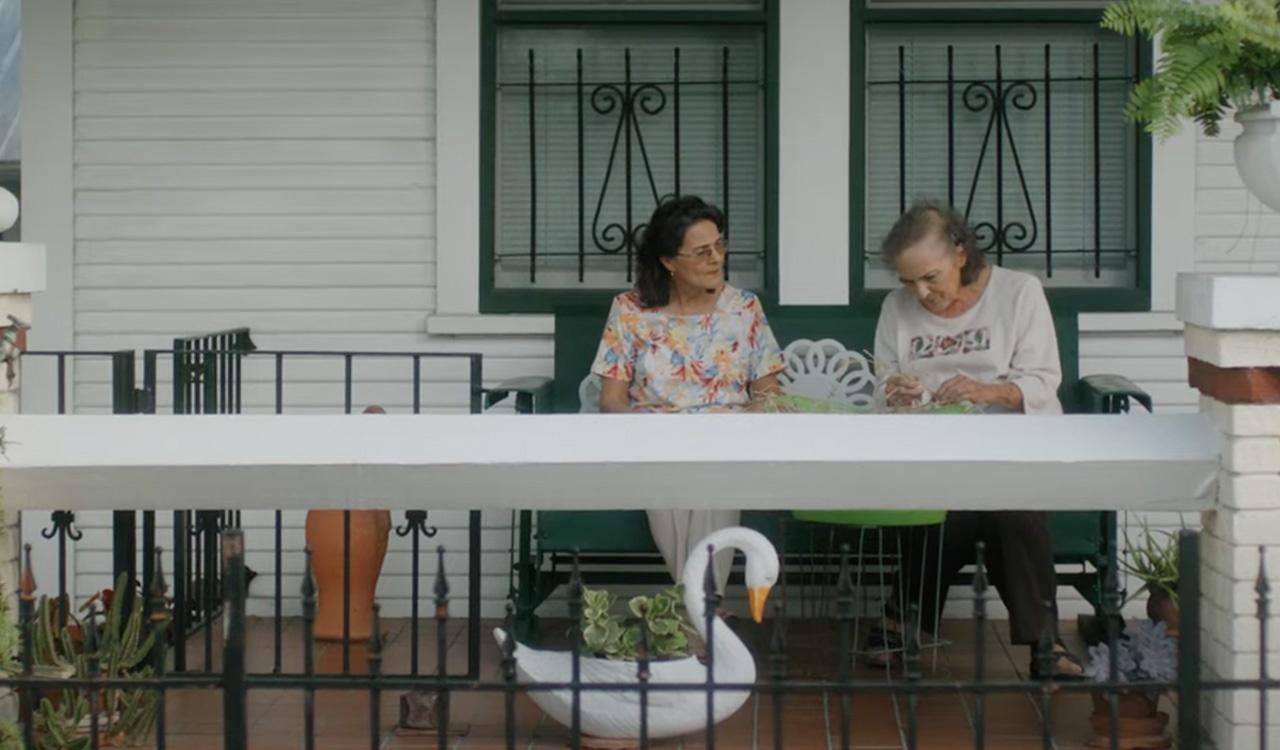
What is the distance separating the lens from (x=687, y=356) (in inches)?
263

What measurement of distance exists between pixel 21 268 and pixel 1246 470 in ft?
9.77

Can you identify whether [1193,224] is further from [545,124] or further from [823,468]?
[823,468]

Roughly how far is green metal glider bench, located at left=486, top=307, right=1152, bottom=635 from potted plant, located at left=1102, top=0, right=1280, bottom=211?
4.45ft

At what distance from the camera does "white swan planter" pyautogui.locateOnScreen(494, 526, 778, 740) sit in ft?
16.9

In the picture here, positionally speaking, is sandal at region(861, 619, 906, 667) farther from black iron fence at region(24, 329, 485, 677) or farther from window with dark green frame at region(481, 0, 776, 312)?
window with dark green frame at region(481, 0, 776, 312)

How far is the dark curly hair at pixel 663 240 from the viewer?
21.7 feet

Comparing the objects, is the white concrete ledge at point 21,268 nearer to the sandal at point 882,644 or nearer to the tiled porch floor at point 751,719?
the tiled porch floor at point 751,719

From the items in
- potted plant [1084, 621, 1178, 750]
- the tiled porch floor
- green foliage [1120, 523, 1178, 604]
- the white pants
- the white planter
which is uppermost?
the white planter

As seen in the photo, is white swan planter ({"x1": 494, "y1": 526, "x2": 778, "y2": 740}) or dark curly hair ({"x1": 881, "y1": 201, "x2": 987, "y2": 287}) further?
dark curly hair ({"x1": 881, "y1": 201, "x2": 987, "y2": 287})

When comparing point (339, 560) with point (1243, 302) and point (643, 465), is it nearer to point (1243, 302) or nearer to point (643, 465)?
point (643, 465)

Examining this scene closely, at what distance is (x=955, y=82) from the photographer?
289 inches

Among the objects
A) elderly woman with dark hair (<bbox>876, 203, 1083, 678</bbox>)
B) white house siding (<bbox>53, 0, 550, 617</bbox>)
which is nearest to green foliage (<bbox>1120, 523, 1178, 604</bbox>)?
elderly woman with dark hair (<bbox>876, 203, 1083, 678</bbox>)

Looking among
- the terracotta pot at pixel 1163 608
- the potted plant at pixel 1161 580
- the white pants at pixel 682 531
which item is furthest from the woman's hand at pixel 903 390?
the terracotta pot at pixel 1163 608

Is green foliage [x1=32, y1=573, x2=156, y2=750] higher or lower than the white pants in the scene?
lower
